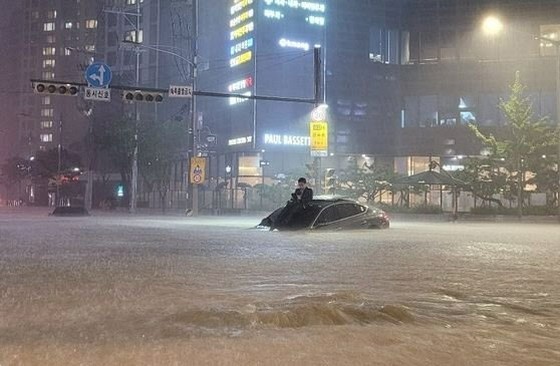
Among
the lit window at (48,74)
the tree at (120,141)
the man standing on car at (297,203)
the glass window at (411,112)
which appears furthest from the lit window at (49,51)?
the man standing on car at (297,203)

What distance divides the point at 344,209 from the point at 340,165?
32208mm

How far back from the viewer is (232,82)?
172 ft

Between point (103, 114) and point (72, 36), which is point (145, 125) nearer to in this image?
point (103, 114)

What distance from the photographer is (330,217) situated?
20109 mm

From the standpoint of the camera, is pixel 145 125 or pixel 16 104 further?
pixel 16 104

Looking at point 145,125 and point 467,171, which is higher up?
point 145,125

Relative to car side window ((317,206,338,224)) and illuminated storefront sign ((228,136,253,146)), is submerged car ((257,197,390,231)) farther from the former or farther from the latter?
illuminated storefront sign ((228,136,253,146))

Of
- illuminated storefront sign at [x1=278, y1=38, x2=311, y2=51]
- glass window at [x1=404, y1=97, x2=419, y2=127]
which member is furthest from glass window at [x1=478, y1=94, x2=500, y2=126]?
illuminated storefront sign at [x1=278, y1=38, x2=311, y2=51]

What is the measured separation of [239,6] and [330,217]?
35.8 m

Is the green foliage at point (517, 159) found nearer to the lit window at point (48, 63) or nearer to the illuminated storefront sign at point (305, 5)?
the illuminated storefront sign at point (305, 5)

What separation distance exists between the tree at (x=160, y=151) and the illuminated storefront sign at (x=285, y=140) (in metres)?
10.7

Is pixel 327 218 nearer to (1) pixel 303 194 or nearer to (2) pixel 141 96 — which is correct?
(1) pixel 303 194

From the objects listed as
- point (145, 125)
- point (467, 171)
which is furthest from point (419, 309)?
point (145, 125)

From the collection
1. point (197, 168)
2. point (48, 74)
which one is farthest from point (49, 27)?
point (197, 168)
